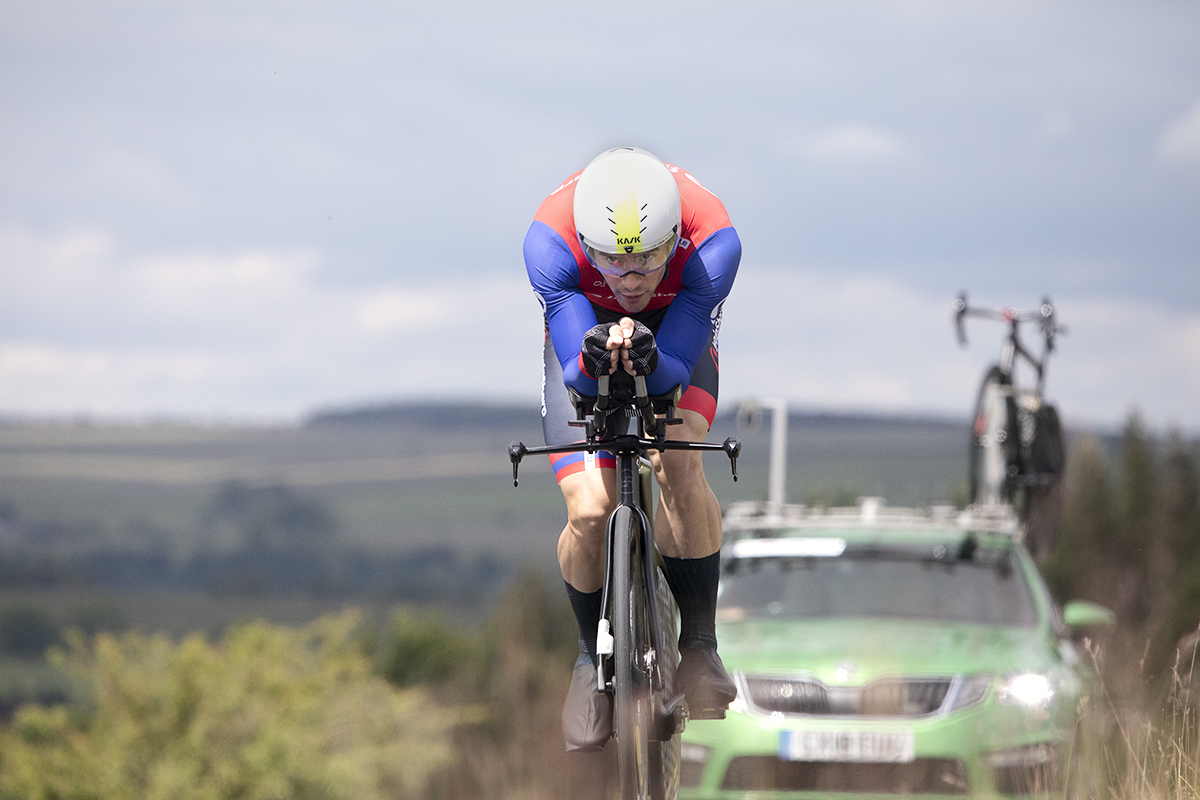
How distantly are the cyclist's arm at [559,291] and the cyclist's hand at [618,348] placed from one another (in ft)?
0.64

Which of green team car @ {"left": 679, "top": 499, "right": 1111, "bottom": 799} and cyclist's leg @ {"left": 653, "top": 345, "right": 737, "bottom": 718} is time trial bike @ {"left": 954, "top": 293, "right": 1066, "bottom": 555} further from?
cyclist's leg @ {"left": 653, "top": 345, "right": 737, "bottom": 718}

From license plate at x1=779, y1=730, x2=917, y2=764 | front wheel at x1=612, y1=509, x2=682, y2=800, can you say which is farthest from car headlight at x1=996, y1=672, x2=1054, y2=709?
front wheel at x1=612, y1=509, x2=682, y2=800

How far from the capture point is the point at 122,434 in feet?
461

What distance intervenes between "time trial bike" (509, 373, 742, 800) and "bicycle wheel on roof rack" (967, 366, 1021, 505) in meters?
7.39

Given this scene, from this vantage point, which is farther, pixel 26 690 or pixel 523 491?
pixel 523 491

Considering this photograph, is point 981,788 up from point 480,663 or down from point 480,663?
up

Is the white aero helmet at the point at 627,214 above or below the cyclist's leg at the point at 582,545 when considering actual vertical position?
above

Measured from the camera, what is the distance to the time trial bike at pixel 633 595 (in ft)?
14.2

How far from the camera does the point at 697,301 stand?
182 inches

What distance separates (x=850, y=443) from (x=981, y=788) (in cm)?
11284

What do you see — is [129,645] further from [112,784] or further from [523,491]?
[523,491]

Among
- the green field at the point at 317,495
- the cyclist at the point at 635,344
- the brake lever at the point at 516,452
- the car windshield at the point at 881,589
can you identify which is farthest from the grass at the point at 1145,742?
Result: the green field at the point at 317,495

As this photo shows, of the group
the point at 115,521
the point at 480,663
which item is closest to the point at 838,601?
the point at 480,663

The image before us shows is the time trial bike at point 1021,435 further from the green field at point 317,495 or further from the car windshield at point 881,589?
the green field at point 317,495
